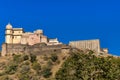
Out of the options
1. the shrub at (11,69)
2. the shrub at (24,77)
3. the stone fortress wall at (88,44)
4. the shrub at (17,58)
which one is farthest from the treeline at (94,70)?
the stone fortress wall at (88,44)

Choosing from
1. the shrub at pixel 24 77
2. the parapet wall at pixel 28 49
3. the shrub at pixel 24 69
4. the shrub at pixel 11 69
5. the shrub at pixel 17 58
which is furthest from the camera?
the parapet wall at pixel 28 49

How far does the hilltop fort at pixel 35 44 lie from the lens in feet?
399

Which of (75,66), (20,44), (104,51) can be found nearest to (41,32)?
(20,44)

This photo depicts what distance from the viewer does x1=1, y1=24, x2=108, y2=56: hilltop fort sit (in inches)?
4791

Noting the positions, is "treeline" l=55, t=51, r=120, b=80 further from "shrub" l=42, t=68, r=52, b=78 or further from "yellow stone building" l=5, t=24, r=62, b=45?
"yellow stone building" l=5, t=24, r=62, b=45

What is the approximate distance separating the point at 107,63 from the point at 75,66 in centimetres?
461

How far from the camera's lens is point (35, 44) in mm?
123688

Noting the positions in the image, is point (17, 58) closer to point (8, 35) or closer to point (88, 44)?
point (8, 35)

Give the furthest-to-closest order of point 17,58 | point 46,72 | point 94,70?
1. point 17,58
2. point 46,72
3. point 94,70

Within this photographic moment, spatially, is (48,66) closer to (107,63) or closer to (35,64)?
(35,64)

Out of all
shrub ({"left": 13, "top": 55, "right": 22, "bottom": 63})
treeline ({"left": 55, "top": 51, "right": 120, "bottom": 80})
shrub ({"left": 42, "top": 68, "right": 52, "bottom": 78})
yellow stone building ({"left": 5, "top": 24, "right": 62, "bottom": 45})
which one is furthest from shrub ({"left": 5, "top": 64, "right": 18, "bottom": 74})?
treeline ({"left": 55, "top": 51, "right": 120, "bottom": 80})

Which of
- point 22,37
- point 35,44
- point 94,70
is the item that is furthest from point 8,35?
point 94,70

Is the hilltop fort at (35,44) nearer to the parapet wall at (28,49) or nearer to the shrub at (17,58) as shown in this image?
the parapet wall at (28,49)

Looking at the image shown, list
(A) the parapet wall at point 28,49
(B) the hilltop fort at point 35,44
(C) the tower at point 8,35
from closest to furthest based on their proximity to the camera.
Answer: (A) the parapet wall at point 28,49 < (B) the hilltop fort at point 35,44 < (C) the tower at point 8,35
